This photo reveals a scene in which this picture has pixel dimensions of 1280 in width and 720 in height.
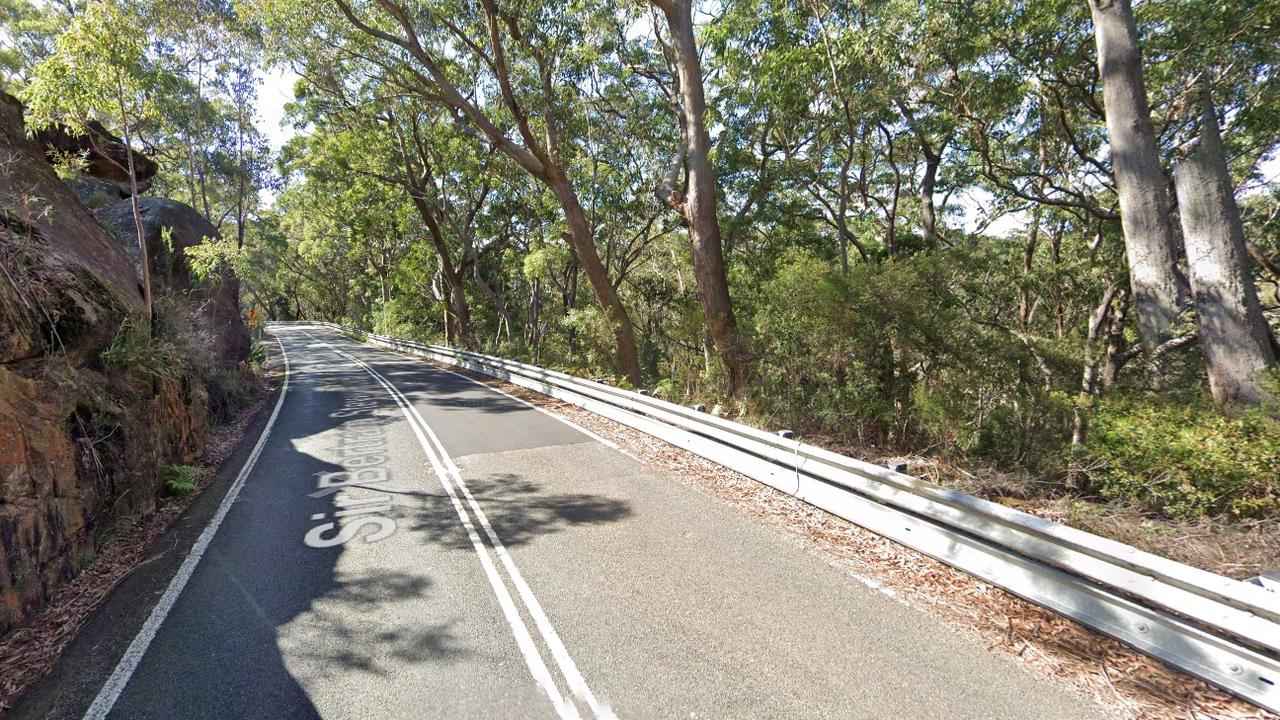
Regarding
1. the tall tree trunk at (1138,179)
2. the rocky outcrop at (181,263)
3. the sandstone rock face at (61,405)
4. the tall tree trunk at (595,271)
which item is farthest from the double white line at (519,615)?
the rocky outcrop at (181,263)

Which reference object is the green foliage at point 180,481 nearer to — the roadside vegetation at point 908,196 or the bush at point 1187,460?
the roadside vegetation at point 908,196

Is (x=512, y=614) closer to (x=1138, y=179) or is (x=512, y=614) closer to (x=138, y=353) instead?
(x=138, y=353)

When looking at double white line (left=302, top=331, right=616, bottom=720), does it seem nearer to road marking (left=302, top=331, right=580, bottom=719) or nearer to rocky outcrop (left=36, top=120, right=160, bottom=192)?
road marking (left=302, top=331, right=580, bottom=719)

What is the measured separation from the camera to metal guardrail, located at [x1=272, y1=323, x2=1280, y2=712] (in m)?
2.59

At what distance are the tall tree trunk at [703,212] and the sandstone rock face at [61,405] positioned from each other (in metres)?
8.03

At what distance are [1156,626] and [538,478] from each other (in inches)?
220

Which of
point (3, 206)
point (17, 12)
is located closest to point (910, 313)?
point (3, 206)

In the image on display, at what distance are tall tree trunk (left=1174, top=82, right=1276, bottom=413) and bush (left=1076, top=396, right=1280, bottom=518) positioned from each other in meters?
0.39

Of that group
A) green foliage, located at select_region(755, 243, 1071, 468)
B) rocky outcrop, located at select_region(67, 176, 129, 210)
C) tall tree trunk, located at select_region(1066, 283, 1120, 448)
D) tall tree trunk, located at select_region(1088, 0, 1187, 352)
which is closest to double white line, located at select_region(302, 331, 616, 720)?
green foliage, located at select_region(755, 243, 1071, 468)

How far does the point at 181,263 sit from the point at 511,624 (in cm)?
1428

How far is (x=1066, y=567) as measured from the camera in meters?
3.24

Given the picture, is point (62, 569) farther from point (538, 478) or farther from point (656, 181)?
point (656, 181)

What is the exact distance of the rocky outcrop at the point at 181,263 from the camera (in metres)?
11.7

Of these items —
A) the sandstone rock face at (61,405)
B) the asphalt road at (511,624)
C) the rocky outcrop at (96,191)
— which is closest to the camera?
the asphalt road at (511,624)
